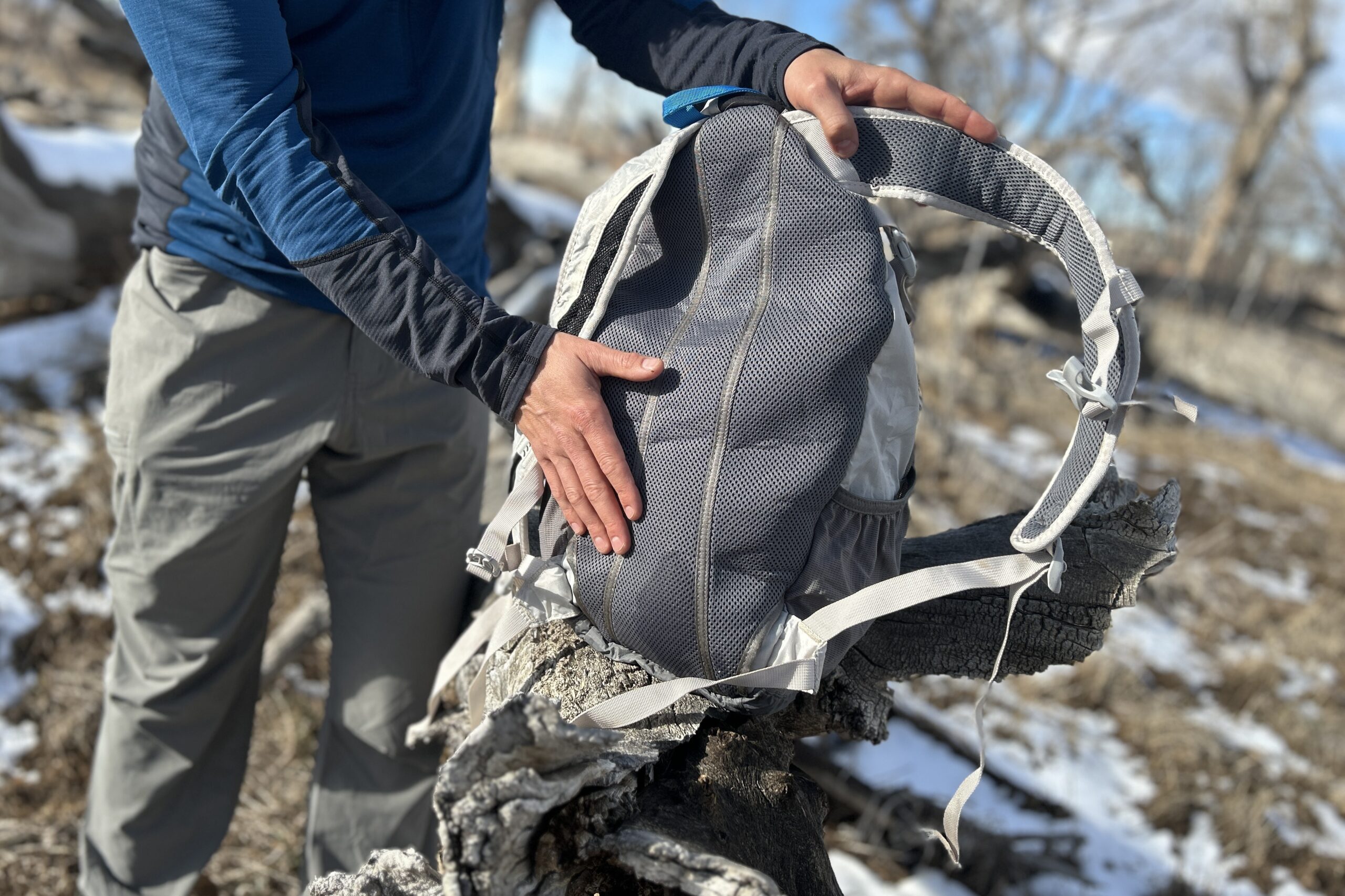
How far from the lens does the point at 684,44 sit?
1.55m

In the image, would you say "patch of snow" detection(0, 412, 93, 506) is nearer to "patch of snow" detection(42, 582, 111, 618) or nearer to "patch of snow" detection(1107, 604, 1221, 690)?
"patch of snow" detection(42, 582, 111, 618)

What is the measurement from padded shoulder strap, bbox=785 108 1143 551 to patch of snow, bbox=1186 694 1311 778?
273cm

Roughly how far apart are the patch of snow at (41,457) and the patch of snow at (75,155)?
5.20ft

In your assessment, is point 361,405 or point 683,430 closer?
point 683,430

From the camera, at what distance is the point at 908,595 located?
1203mm

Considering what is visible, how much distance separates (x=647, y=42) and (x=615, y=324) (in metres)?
0.61

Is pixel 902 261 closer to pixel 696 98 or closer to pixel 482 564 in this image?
pixel 696 98

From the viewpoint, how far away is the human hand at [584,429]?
3.81 ft

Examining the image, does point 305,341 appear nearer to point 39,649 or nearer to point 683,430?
point 683,430

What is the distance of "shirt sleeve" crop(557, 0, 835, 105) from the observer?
4.63ft

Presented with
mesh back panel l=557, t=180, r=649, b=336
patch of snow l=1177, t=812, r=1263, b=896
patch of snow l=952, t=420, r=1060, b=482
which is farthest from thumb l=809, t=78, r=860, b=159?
patch of snow l=952, t=420, r=1060, b=482

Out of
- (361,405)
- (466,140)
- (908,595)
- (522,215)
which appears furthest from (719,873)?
(522,215)

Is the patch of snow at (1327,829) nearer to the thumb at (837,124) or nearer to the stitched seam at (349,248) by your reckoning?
the thumb at (837,124)

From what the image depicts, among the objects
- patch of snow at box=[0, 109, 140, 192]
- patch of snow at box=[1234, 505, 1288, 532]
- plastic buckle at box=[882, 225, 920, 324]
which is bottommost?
patch of snow at box=[1234, 505, 1288, 532]
